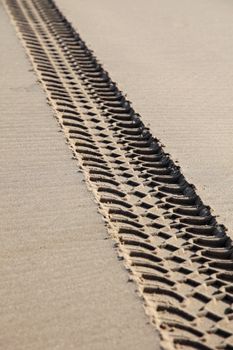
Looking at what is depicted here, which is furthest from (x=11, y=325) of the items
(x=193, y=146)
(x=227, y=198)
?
(x=193, y=146)

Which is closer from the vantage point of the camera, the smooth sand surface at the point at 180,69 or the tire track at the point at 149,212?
the tire track at the point at 149,212

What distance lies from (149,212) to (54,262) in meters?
0.94

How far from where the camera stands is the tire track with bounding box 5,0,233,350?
378 centimetres

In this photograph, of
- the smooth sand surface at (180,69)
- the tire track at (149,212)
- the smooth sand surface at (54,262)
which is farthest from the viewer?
the smooth sand surface at (180,69)

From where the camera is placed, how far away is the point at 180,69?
25.7ft

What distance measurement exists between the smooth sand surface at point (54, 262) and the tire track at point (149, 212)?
0.11 m

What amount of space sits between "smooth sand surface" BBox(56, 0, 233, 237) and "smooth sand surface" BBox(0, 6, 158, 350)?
2.82ft

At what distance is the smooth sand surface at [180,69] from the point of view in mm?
5574

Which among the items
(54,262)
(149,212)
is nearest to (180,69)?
(149,212)

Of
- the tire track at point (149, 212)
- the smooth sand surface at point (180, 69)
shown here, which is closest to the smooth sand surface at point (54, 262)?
the tire track at point (149, 212)

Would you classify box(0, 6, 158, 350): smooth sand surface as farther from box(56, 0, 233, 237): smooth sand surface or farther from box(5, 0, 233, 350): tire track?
box(56, 0, 233, 237): smooth sand surface

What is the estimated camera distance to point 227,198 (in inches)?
197

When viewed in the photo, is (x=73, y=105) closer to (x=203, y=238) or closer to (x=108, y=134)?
(x=108, y=134)

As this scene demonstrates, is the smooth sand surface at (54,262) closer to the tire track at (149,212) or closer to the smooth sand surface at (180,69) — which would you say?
the tire track at (149,212)
